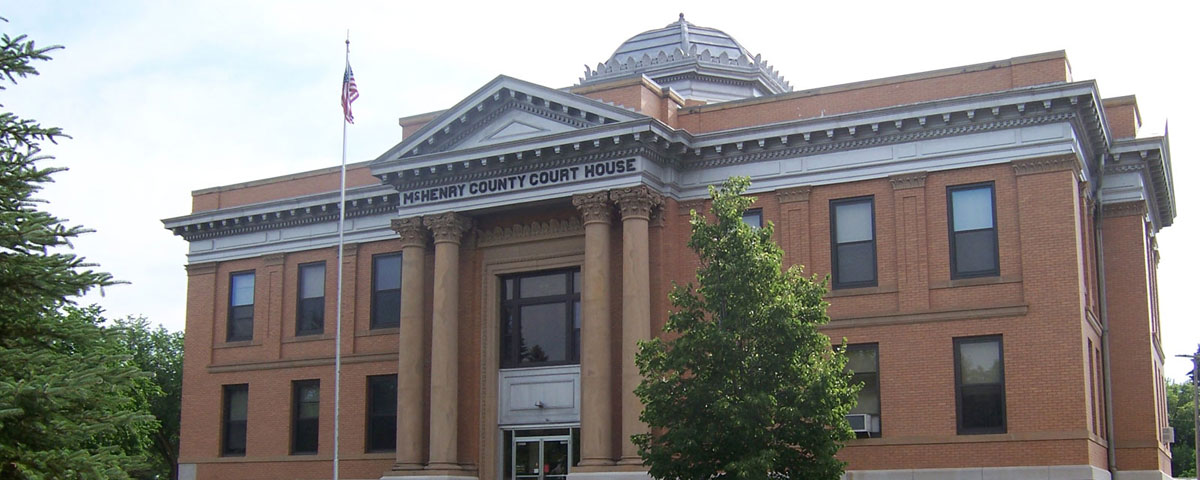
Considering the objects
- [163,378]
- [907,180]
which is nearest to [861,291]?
[907,180]

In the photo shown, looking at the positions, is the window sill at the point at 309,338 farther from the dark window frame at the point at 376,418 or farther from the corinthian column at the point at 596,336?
the corinthian column at the point at 596,336

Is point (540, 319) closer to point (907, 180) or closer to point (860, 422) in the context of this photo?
point (860, 422)

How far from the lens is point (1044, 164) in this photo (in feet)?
89.7

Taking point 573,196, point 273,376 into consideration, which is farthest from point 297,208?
point 573,196

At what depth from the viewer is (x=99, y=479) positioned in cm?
1387

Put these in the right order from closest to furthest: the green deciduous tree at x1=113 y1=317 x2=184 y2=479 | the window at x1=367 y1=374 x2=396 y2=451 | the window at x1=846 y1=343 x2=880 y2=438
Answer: the window at x1=846 y1=343 x2=880 y2=438 < the window at x1=367 y1=374 x2=396 y2=451 < the green deciduous tree at x1=113 y1=317 x2=184 y2=479

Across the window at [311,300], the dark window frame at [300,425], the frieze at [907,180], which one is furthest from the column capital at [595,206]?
the dark window frame at [300,425]

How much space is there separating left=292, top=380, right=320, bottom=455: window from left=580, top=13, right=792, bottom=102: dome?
42.6 ft

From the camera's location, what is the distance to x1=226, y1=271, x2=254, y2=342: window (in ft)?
127

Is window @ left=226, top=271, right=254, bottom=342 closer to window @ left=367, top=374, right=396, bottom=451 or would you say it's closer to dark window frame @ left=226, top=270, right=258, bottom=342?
dark window frame @ left=226, top=270, right=258, bottom=342

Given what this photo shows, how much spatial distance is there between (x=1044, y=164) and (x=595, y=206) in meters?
9.96

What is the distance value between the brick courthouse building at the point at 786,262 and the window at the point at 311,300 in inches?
3.0


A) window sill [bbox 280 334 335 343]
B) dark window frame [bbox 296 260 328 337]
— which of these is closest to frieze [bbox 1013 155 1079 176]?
window sill [bbox 280 334 335 343]

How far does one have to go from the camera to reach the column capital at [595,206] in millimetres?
30172
